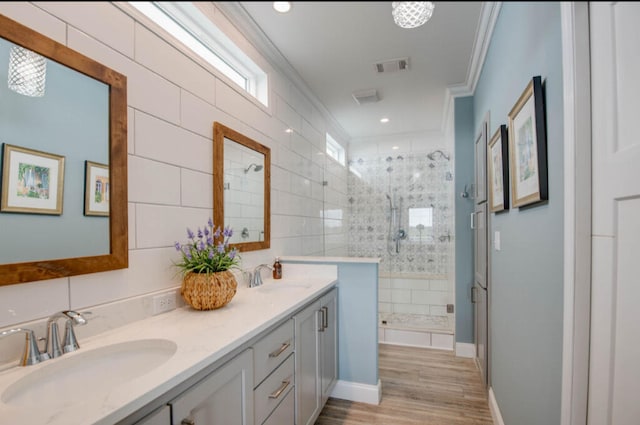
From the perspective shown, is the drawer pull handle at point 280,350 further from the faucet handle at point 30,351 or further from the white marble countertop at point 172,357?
the faucet handle at point 30,351

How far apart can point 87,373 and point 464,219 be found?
2.91m

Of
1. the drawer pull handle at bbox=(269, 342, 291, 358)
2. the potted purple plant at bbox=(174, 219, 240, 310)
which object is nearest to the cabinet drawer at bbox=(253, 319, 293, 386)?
the drawer pull handle at bbox=(269, 342, 291, 358)

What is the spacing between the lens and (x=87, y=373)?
0.93 meters

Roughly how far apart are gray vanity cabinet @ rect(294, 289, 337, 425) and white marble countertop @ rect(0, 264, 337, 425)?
0.43ft

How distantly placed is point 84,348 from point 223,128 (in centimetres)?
119

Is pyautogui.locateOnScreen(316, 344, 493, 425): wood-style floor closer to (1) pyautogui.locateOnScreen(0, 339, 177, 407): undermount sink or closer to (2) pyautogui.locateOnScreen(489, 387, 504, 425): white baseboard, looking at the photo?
(2) pyautogui.locateOnScreen(489, 387, 504, 425): white baseboard

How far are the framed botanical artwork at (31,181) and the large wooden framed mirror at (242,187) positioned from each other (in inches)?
29.0

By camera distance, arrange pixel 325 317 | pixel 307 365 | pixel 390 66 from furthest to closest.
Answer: pixel 325 317, pixel 307 365, pixel 390 66

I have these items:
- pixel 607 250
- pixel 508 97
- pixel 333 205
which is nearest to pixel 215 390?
pixel 607 250

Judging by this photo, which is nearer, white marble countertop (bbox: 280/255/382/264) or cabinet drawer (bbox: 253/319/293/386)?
cabinet drawer (bbox: 253/319/293/386)

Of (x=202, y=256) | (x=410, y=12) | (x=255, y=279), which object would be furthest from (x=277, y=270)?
(x=410, y=12)

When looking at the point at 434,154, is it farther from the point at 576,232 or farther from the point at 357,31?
the point at 357,31

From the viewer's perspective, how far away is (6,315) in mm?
853

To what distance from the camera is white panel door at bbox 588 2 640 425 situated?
0.66 m
